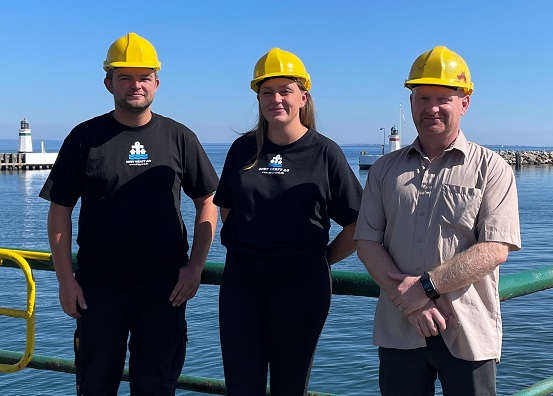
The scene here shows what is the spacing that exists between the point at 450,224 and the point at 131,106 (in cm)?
161

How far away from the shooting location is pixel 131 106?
11.5ft

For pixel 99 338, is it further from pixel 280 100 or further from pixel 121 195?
pixel 280 100

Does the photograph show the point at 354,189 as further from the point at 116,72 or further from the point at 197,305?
the point at 197,305

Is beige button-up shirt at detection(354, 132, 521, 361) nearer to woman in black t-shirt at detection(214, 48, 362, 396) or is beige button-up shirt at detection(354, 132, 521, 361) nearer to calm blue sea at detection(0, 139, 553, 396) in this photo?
woman in black t-shirt at detection(214, 48, 362, 396)

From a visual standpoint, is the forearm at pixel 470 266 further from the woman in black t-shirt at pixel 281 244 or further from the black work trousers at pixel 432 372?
the woman in black t-shirt at pixel 281 244

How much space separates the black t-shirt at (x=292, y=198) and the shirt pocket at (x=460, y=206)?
546mm

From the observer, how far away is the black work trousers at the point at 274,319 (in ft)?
10.8

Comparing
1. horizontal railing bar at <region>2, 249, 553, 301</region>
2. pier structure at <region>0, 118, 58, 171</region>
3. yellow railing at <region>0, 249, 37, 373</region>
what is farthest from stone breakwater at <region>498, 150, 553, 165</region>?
yellow railing at <region>0, 249, 37, 373</region>

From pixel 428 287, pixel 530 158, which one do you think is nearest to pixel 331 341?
pixel 428 287

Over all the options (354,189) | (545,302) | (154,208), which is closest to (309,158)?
(354,189)

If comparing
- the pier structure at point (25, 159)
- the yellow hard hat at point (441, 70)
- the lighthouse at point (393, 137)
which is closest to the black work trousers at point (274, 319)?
the yellow hard hat at point (441, 70)

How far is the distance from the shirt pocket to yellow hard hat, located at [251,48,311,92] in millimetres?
918

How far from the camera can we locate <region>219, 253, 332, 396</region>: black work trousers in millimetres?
3285

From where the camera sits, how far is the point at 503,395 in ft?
38.7
